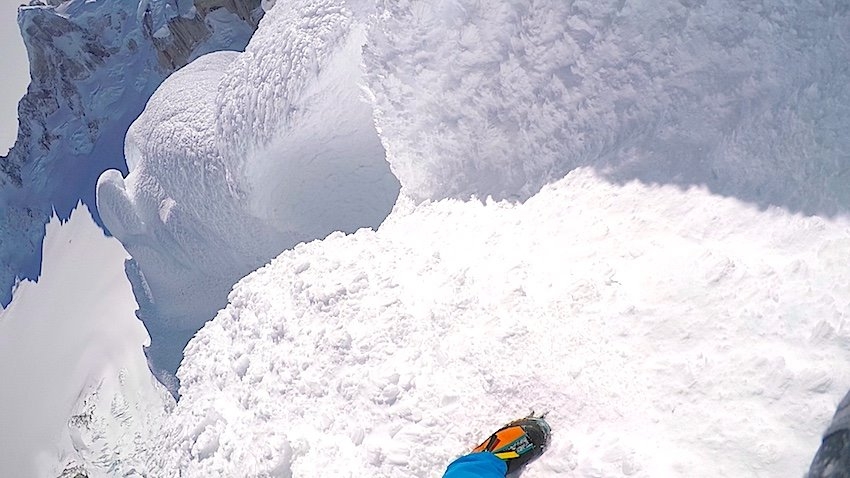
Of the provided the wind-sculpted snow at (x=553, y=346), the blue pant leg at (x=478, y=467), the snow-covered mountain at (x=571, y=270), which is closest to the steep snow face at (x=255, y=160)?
the snow-covered mountain at (x=571, y=270)

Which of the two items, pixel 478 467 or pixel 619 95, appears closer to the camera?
pixel 478 467

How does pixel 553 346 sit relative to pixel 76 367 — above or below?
above

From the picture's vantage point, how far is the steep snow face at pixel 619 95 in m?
1.64

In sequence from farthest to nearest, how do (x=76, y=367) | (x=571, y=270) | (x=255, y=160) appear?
(x=76, y=367) → (x=255, y=160) → (x=571, y=270)

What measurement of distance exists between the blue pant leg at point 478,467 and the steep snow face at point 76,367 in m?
8.57

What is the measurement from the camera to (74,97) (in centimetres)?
1424

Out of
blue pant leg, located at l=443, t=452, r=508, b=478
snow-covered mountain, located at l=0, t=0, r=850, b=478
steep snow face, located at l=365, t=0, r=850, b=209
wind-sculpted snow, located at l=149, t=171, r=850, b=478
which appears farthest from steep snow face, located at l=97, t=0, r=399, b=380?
blue pant leg, located at l=443, t=452, r=508, b=478

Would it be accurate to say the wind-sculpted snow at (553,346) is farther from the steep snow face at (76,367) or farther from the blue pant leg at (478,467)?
the steep snow face at (76,367)

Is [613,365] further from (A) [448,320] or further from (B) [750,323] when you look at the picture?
(A) [448,320]

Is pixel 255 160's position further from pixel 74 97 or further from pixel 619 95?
pixel 74 97

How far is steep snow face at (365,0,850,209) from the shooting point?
5.38 ft

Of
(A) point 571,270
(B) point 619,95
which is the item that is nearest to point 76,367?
(A) point 571,270

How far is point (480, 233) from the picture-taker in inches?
91.5

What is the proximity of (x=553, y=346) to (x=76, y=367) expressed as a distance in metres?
13.3
